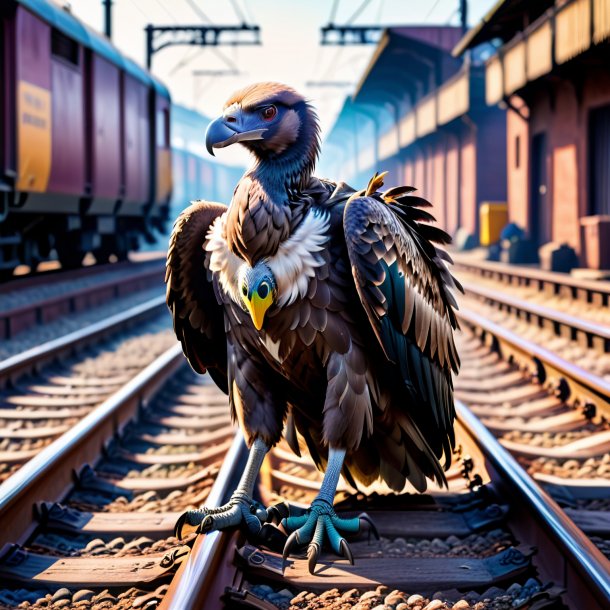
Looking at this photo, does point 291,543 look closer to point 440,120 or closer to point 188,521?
point 188,521

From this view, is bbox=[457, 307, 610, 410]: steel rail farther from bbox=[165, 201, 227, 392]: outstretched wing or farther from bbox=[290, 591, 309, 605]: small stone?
bbox=[290, 591, 309, 605]: small stone

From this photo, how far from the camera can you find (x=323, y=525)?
9.96 feet

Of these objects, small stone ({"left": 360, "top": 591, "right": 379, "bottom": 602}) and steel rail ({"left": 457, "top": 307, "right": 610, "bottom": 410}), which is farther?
steel rail ({"left": 457, "top": 307, "right": 610, "bottom": 410})

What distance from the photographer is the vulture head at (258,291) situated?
291 centimetres

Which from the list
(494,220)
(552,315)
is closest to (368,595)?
(552,315)

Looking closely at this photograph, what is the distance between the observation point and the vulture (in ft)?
9.73

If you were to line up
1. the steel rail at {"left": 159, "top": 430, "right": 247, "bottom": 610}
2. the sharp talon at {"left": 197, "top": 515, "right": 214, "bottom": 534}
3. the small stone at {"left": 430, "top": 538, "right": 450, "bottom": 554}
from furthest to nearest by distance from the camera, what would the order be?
1. the small stone at {"left": 430, "top": 538, "right": 450, "bottom": 554}
2. the sharp talon at {"left": 197, "top": 515, "right": 214, "bottom": 534}
3. the steel rail at {"left": 159, "top": 430, "right": 247, "bottom": 610}

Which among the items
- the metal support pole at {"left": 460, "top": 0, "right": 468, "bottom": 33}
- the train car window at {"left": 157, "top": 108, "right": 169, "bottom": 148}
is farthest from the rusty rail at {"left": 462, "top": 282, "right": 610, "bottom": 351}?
the metal support pole at {"left": 460, "top": 0, "right": 468, "bottom": 33}

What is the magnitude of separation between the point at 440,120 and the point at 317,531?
2753 centimetres

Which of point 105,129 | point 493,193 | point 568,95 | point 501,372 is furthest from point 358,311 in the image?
point 493,193

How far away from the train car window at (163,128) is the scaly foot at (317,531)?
1888 centimetres

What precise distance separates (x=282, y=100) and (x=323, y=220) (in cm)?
41

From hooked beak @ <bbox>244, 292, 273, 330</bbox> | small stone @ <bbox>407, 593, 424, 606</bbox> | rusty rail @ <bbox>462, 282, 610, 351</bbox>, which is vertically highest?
hooked beak @ <bbox>244, 292, 273, 330</bbox>

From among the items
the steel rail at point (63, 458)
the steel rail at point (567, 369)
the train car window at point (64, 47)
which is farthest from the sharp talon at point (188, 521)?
the train car window at point (64, 47)
